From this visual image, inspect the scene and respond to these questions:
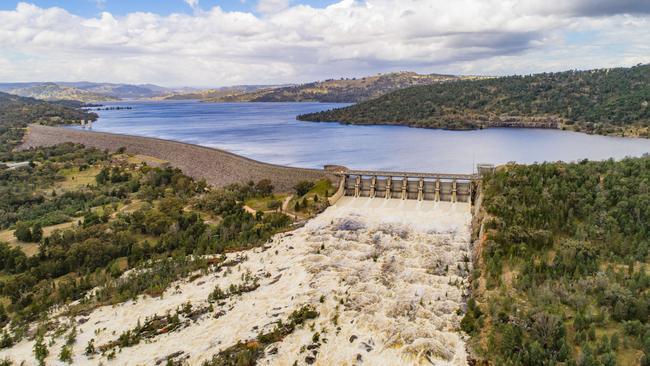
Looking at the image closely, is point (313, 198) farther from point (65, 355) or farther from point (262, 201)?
point (65, 355)

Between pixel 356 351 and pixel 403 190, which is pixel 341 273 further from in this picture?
pixel 403 190

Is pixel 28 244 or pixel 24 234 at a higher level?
pixel 24 234

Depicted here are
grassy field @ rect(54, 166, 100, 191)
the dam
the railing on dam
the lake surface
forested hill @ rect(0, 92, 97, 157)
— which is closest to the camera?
the dam

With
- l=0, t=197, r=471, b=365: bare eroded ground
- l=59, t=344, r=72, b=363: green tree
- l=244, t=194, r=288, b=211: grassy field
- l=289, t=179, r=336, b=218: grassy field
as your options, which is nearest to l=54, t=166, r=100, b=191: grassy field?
l=244, t=194, r=288, b=211: grassy field

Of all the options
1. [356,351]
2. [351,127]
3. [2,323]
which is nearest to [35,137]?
[351,127]

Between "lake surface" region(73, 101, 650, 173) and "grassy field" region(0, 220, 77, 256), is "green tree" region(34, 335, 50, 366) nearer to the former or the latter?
"grassy field" region(0, 220, 77, 256)

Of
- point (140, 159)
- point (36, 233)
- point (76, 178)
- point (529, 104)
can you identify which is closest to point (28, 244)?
point (36, 233)

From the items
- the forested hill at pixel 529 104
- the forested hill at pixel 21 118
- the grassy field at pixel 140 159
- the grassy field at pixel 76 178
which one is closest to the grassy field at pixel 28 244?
the grassy field at pixel 76 178

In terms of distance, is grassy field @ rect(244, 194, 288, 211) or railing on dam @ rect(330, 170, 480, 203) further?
grassy field @ rect(244, 194, 288, 211)
